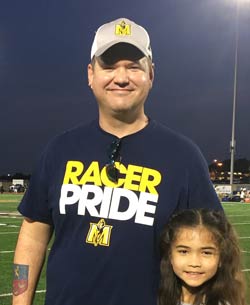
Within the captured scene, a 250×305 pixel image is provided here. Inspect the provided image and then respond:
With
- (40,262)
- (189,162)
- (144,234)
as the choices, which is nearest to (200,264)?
(144,234)

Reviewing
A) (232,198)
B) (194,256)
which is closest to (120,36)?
(194,256)

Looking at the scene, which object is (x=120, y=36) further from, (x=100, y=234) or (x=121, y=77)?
(x=100, y=234)

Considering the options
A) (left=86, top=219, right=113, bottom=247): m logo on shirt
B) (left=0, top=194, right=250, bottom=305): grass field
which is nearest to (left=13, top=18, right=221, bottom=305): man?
(left=86, top=219, right=113, bottom=247): m logo on shirt

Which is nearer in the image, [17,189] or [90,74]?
[90,74]

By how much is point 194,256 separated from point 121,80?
826 millimetres

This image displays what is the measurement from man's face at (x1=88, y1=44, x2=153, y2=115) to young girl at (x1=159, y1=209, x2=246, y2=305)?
528mm

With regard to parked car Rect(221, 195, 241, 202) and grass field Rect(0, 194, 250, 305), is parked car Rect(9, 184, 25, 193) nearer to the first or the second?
parked car Rect(221, 195, 241, 202)

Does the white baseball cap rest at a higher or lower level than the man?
higher

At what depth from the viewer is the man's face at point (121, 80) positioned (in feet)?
8.10

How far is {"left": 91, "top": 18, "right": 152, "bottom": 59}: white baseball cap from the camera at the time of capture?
2523 millimetres

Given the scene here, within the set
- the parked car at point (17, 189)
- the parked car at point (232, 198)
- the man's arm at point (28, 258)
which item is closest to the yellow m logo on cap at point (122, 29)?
the man's arm at point (28, 258)

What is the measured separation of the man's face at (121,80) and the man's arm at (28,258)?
663 millimetres

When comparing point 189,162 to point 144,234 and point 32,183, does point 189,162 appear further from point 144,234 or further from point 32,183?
point 32,183

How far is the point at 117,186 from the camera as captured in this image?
245 centimetres
